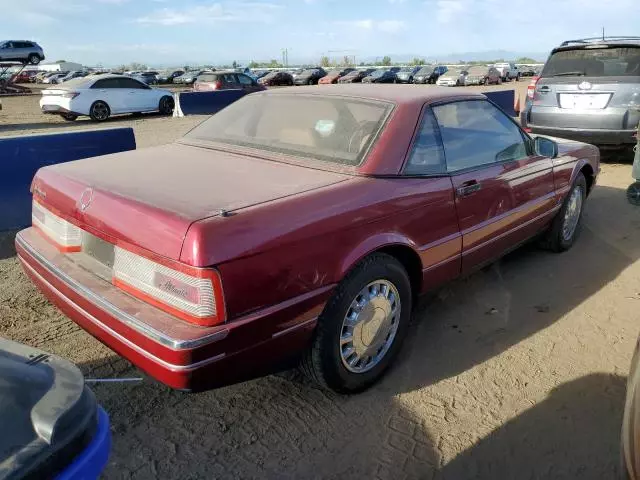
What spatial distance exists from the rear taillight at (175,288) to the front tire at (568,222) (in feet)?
11.5

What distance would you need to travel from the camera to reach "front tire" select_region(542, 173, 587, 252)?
15.2ft

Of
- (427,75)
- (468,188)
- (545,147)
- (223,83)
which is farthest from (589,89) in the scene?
(427,75)

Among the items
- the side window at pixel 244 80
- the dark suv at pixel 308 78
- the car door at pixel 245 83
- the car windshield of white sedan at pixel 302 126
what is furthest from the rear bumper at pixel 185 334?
the dark suv at pixel 308 78

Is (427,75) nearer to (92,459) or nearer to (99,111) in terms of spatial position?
(99,111)

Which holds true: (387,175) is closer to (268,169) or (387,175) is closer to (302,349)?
(268,169)

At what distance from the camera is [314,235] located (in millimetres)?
2369

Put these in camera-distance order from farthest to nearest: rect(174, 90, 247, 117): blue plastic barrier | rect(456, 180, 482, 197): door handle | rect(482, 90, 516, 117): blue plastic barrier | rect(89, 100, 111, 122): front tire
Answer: rect(174, 90, 247, 117): blue plastic barrier
rect(89, 100, 111, 122): front tire
rect(482, 90, 516, 117): blue plastic barrier
rect(456, 180, 482, 197): door handle

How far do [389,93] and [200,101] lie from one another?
1532cm

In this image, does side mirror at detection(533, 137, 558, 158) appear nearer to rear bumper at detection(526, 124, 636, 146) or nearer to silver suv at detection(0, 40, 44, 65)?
rear bumper at detection(526, 124, 636, 146)

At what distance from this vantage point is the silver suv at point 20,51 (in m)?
35.4

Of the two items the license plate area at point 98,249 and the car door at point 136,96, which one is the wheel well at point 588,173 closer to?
the license plate area at point 98,249

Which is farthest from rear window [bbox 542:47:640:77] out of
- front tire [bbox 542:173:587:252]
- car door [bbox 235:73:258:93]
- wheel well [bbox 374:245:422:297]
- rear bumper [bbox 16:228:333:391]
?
car door [bbox 235:73:258:93]

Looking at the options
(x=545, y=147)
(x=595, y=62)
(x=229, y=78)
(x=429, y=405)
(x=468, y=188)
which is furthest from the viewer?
(x=229, y=78)

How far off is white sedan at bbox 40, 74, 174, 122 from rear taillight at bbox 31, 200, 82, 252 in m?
14.2
